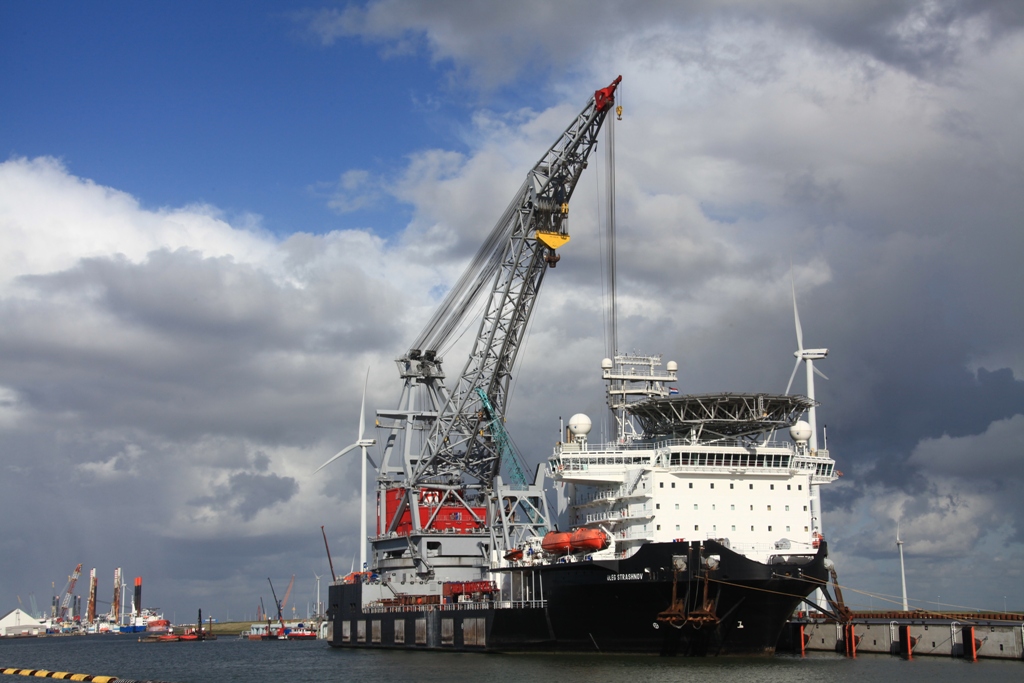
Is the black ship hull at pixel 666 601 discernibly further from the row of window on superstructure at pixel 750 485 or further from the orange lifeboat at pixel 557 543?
the row of window on superstructure at pixel 750 485

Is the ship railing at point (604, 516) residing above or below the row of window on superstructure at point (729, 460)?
below

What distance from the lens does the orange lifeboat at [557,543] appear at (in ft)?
166

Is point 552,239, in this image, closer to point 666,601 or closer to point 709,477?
point 709,477

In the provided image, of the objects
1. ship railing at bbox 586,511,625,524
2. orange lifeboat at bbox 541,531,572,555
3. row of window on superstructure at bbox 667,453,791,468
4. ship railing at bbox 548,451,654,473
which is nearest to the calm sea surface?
orange lifeboat at bbox 541,531,572,555

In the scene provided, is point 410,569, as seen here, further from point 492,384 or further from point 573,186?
point 573,186

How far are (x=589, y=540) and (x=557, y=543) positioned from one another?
87.6 inches

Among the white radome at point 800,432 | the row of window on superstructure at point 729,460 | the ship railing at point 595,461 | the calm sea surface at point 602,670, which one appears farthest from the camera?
the white radome at point 800,432

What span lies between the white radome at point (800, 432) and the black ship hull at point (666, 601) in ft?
28.6

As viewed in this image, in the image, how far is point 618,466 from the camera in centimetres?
5200

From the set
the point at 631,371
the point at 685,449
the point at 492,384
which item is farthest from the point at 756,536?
the point at 492,384

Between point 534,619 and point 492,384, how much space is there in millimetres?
21135

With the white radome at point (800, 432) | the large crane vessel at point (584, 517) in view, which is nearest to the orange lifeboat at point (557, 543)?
the large crane vessel at point (584, 517)

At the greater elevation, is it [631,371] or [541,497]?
[631,371]

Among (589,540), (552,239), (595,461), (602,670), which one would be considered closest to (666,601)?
(602,670)
